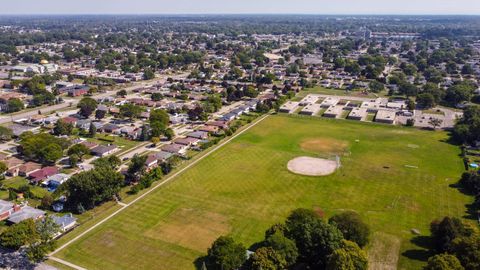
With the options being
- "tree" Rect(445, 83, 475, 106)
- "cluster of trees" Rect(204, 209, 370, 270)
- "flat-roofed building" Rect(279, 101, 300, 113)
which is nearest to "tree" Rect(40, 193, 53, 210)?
"cluster of trees" Rect(204, 209, 370, 270)

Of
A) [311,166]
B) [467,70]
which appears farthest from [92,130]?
[467,70]

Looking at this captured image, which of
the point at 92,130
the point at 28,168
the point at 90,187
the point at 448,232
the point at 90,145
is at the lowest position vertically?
the point at 28,168

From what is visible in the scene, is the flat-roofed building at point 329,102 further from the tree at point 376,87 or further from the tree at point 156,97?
the tree at point 156,97

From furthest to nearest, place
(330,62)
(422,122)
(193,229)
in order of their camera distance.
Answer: (330,62) → (422,122) → (193,229)

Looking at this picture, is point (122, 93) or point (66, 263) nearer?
point (66, 263)

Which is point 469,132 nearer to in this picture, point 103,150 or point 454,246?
point 454,246

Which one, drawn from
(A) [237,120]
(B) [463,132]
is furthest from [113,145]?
(B) [463,132]

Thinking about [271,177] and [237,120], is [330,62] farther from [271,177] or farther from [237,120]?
[271,177]

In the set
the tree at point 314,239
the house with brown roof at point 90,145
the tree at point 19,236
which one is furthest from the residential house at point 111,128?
the tree at point 314,239
